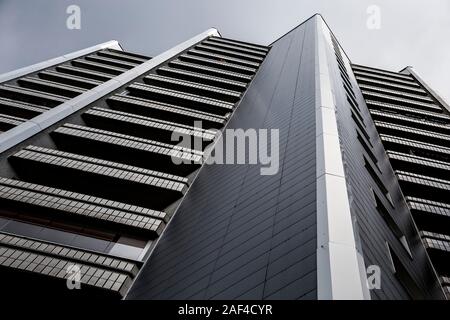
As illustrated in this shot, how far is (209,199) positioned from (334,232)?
5.81 meters

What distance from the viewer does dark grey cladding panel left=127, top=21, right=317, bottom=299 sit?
676 centimetres

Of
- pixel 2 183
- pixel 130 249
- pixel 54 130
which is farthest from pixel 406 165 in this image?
pixel 2 183

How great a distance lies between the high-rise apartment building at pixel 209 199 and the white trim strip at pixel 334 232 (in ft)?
0.09

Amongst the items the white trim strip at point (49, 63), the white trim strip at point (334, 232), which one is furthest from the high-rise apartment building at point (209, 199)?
the white trim strip at point (49, 63)

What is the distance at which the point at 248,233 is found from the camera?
337 inches

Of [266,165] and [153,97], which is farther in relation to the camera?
[153,97]

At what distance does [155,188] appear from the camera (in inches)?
512

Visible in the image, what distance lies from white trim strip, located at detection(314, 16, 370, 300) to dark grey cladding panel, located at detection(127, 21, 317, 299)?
20 centimetres

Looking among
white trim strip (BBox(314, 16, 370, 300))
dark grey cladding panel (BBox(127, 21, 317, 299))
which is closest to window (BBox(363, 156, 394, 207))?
dark grey cladding panel (BBox(127, 21, 317, 299))

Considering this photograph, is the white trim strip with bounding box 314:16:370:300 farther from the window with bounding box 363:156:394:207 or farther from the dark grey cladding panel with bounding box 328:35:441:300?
the window with bounding box 363:156:394:207

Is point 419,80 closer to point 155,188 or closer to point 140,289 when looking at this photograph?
point 155,188

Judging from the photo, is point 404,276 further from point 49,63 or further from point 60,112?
point 49,63

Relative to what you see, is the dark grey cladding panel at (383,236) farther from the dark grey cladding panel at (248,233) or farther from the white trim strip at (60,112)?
the white trim strip at (60,112)
